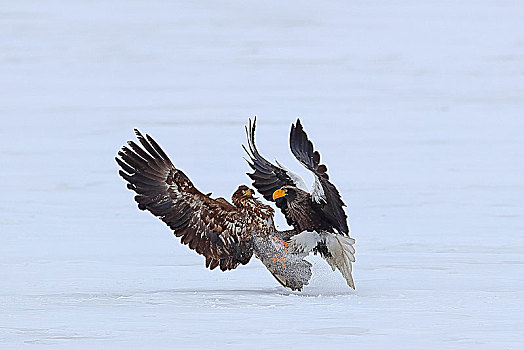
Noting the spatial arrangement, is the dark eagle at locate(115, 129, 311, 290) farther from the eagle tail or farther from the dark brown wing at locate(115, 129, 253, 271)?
the eagle tail

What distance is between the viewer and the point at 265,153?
10.4 meters

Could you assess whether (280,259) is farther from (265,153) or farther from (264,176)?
(265,153)

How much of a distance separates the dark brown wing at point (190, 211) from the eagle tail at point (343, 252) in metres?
0.36

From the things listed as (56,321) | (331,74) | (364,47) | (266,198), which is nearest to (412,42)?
(364,47)

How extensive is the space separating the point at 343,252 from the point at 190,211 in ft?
2.26

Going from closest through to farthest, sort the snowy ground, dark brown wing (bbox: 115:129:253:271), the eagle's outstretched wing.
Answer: the snowy ground < dark brown wing (bbox: 115:129:253:271) < the eagle's outstretched wing

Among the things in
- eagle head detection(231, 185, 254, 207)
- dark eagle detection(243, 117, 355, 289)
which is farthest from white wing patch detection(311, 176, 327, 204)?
eagle head detection(231, 185, 254, 207)

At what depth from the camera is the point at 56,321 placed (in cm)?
462

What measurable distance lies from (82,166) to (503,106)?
5.23m

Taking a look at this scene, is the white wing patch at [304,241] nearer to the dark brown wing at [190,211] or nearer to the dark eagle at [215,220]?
the dark eagle at [215,220]

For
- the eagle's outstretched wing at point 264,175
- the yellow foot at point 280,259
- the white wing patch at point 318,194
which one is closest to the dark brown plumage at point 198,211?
the yellow foot at point 280,259

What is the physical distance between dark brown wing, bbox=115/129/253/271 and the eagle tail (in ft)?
1.18

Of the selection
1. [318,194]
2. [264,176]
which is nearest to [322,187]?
[318,194]

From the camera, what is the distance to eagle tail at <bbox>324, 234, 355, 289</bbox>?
5.35 metres
